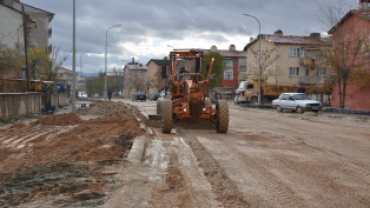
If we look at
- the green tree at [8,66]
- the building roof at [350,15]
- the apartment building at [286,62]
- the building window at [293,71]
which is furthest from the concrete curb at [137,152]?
the building window at [293,71]

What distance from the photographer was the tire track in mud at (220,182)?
5.12 m

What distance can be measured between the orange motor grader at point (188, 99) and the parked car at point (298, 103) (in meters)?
13.8

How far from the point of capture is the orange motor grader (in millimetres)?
13180

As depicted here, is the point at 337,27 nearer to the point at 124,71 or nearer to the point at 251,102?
the point at 251,102

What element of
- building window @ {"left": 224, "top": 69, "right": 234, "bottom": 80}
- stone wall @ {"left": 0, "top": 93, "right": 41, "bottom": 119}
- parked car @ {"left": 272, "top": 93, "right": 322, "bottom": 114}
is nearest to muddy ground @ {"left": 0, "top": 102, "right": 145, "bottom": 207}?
stone wall @ {"left": 0, "top": 93, "right": 41, "bottom": 119}

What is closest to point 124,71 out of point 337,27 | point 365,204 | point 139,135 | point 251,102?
point 251,102

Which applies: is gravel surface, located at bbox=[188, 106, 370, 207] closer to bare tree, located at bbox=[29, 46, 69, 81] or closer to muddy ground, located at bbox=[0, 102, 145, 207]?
muddy ground, located at bbox=[0, 102, 145, 207]

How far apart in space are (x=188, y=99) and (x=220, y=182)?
24.3 feet

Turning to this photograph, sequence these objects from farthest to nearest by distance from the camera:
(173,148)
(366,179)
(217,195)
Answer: (173,148), (366,179), (217,195)

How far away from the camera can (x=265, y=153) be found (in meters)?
9.03

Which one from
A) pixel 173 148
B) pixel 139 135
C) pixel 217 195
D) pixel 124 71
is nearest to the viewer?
pixel 217 195

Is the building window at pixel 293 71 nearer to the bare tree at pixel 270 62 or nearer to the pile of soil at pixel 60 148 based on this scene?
the bare tree at pixel 270 62

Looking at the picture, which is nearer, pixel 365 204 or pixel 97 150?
pixel 365 204

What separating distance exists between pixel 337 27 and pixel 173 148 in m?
23.2
